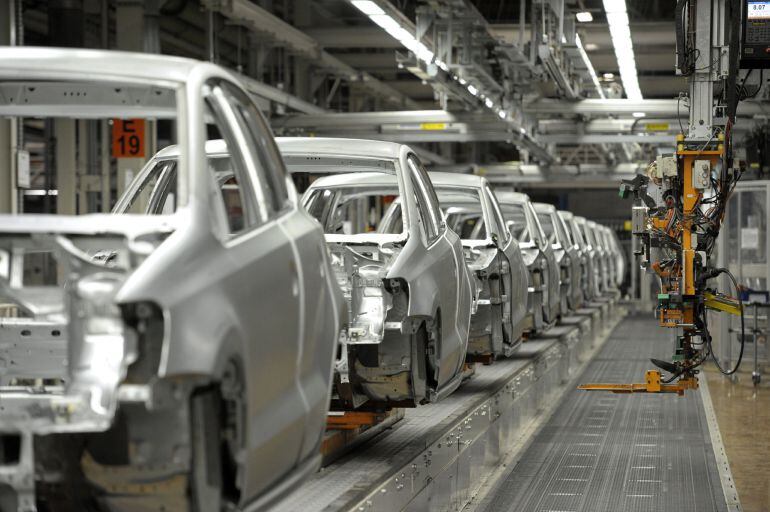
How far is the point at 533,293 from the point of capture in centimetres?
1343

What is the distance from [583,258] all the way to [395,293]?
1437cm

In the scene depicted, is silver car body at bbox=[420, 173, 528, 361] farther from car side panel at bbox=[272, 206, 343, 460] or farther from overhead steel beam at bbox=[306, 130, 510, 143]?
overhead steel beam at bbox=[306, 130, 510, 143]

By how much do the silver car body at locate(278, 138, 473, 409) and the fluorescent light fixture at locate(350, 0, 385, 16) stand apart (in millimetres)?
3514

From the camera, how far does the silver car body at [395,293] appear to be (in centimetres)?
644

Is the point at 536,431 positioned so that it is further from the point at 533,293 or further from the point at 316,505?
the point at 316,505

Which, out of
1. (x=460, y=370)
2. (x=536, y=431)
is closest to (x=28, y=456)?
(x=460, y=370)

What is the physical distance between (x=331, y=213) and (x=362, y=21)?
11.7m

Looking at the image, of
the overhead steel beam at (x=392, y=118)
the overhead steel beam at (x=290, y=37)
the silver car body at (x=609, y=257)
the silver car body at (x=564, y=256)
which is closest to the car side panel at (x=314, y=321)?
the overhead steel beam at (x=290, y=37)

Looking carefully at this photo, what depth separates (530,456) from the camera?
31.2 feet

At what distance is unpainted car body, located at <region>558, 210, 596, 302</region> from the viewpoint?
20047 millimetres

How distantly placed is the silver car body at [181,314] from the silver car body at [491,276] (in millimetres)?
5625

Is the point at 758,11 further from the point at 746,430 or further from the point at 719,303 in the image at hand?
the point at 746,430

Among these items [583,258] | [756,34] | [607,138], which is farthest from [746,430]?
[607,138]

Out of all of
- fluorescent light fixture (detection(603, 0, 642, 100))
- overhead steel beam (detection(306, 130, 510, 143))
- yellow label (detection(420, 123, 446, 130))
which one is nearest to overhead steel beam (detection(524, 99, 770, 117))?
fluorescent light fixture (detection(603, 0, 642, 100))
